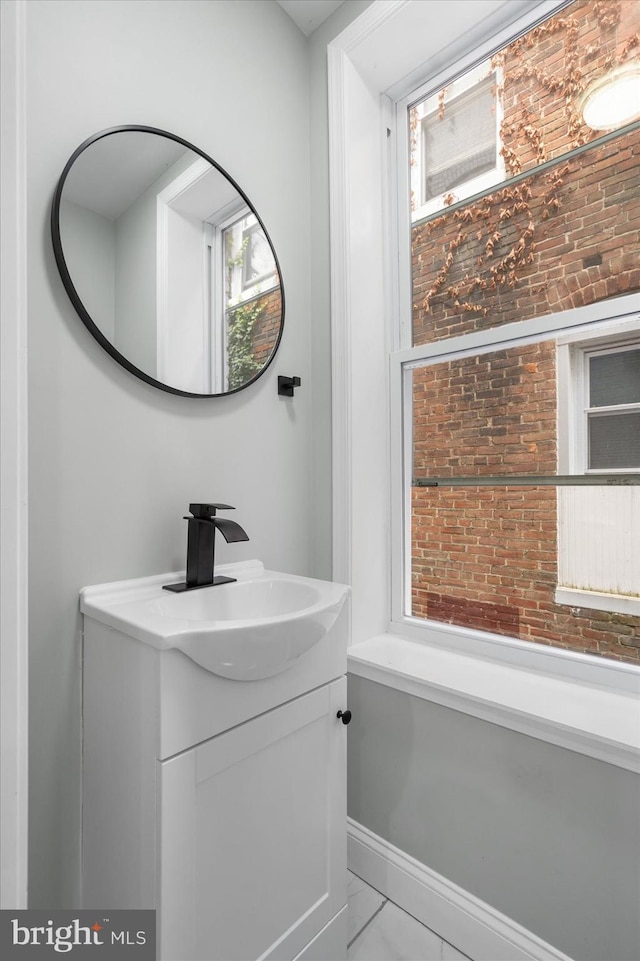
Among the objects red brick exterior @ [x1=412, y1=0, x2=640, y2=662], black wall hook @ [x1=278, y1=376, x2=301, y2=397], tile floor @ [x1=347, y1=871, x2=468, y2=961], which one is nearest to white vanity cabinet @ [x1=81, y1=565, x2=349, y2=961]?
tile floor @ [x1=347, y1=871, x2=468, y2=961]

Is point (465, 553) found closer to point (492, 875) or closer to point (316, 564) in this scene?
point (316, 564)

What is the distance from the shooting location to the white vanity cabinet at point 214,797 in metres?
0.84

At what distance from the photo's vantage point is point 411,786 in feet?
4.38

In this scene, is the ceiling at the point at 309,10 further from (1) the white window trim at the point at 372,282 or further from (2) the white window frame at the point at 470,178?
(2) the white window frame at the point at 470,178

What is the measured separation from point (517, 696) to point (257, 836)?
655 mm

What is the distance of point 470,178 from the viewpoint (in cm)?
148

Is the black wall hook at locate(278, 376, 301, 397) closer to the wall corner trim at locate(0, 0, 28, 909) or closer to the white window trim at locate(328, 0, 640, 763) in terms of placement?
the white window trim at locate(328, 0, 640, 763)

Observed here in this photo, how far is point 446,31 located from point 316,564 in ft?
5.47

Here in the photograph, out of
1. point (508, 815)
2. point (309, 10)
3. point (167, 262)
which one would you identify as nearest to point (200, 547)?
point (167, 262)

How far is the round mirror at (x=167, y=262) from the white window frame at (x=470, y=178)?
55 centimetres

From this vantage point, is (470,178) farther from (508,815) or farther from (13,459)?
(508,815)

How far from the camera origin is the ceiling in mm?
1551

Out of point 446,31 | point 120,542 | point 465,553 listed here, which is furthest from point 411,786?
point 446,31

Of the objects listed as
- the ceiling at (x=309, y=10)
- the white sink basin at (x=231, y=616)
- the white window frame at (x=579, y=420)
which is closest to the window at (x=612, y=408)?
the white window frame at (x=579, y=420)
